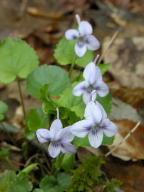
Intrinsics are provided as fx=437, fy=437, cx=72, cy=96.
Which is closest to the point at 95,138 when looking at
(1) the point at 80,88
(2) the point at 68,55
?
(1) the point at 80,88

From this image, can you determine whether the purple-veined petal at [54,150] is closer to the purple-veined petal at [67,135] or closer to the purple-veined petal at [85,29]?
the purple-veined petal at [67,135]

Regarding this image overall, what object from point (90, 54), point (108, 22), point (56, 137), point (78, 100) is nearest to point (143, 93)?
point (90, 54)

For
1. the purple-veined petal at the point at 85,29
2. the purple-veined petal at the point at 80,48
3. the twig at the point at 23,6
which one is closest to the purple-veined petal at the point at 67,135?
the purple-veined petal at the point at 80,48

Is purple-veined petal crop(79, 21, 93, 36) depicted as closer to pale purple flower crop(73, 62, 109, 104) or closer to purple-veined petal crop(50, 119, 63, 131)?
pale purple flower crop(73, 62, 109, 104)

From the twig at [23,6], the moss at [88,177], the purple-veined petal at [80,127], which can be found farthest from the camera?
the twig at [23,6]

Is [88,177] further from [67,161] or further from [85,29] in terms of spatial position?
[85,29]

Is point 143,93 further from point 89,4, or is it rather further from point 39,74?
point 89,4
